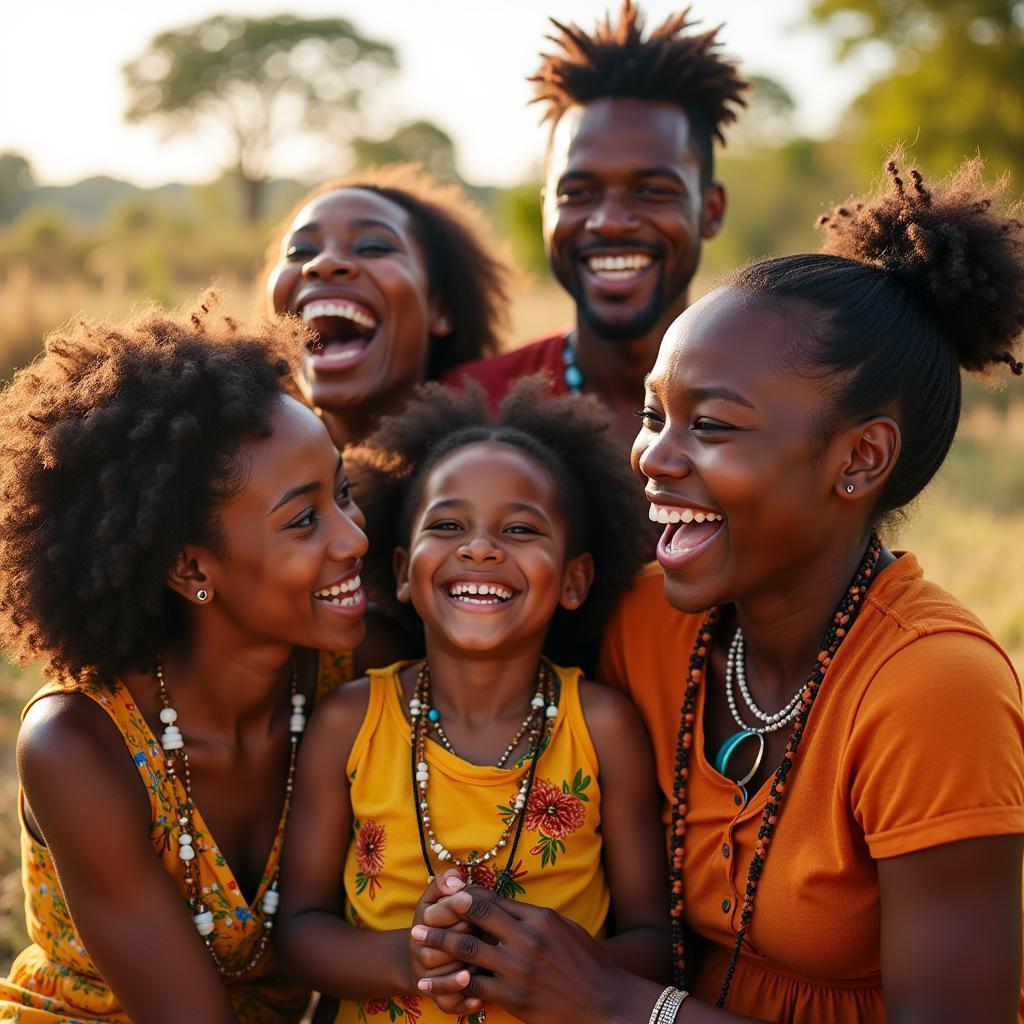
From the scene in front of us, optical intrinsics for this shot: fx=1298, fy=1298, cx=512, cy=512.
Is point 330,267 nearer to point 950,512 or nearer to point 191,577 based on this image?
point 191,577

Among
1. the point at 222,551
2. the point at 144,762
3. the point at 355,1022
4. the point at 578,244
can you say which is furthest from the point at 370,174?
the point at 355,1022

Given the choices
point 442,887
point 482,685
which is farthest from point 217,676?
point 442,887

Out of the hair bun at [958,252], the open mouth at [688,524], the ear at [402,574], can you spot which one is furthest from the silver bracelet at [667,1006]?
the hair bun at [958,252]

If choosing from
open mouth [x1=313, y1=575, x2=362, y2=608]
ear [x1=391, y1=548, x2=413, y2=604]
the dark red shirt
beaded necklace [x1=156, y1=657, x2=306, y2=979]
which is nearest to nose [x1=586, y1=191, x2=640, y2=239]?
the dark red shirt

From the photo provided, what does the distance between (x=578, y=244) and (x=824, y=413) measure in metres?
2.11

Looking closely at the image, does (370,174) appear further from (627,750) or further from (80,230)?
(80,230)

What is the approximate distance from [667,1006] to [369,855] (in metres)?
0.74

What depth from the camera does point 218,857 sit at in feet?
9.37

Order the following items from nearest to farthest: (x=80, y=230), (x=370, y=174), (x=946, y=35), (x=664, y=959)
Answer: (x=664, y=959)
(x=370, y=174)
(x=946, y=35)
(x=80, y=230)

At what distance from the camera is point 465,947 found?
250 centimetres

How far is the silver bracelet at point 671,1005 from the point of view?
97.0 inches

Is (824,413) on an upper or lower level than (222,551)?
upper

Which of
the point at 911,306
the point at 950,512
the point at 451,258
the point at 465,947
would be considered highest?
the point at 950,512

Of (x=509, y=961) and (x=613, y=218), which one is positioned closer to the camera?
(x=509, y=961)
